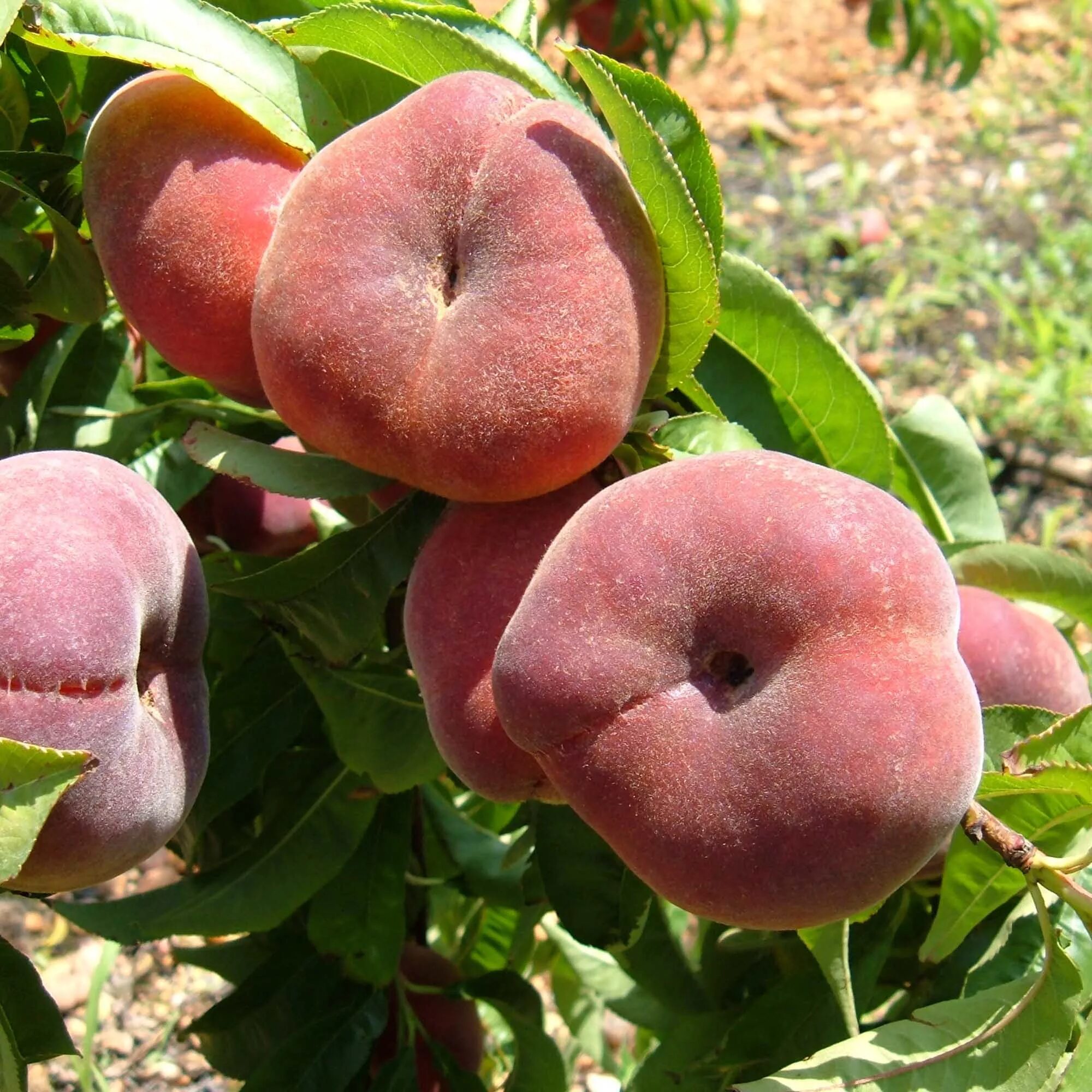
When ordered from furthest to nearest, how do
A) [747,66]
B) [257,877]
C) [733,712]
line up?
[747,66] < [257,877] < [733,712]

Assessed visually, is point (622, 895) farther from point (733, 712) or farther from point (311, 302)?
point (311, 302)

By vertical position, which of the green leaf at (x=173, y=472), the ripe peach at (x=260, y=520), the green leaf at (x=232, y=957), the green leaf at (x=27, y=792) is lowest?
the green leaf at (x=232, y=957)

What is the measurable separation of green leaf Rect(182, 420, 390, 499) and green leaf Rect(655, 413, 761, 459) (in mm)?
228

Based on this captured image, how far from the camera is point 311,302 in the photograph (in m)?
0.86

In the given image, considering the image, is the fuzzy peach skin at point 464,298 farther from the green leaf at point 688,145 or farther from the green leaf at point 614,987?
the green leaf at point 614,987

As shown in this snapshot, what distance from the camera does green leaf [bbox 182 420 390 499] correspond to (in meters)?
1.02

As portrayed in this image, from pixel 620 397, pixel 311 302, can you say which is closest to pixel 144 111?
pixel 311 302

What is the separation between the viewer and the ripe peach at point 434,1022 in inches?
60.7

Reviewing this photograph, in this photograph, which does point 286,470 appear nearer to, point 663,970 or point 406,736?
point 406,736

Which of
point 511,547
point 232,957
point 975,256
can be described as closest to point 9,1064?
point 511,547

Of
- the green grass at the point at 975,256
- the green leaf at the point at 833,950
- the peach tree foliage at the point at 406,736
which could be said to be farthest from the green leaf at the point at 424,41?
the green grass at the point at 975,256

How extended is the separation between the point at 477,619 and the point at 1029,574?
60cm

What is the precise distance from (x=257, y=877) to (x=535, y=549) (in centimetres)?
58

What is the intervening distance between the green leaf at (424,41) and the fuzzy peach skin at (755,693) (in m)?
0.38
